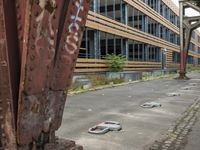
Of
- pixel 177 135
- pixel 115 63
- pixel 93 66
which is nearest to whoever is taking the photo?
pixel 177 135

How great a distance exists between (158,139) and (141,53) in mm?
43616

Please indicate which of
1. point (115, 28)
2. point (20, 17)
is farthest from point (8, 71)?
point (115, 28)

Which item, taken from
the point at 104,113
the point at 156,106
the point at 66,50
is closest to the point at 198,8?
the point at 156,106

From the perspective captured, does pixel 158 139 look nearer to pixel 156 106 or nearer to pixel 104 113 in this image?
pixel 104 113

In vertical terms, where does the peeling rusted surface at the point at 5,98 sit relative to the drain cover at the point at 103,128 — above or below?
above

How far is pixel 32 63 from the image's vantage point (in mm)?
2980

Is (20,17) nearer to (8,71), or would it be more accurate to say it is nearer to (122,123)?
(8,71)

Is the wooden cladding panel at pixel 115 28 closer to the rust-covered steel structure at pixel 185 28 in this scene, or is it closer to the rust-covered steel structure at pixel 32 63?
the rust-covered steel structure at pixel 185 28

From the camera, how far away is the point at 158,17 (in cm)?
5609

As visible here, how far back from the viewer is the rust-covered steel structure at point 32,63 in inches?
116

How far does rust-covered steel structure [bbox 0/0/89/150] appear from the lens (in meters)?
2.95

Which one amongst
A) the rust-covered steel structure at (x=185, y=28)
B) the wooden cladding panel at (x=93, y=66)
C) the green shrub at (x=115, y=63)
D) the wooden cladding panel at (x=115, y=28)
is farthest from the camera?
the rust-covered steel structure at (x=185, y=28)

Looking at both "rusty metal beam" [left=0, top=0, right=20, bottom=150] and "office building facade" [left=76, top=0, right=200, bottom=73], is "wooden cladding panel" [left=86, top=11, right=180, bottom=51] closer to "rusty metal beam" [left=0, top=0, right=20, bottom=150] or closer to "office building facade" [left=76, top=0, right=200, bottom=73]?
"office building facade" [left=76, top=0, right=200, bottom=73]

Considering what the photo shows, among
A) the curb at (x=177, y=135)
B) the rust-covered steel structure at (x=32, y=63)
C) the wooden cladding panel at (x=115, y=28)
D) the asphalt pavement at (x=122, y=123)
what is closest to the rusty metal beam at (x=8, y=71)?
the rust-covered steel structure at (x=32, y=63)
